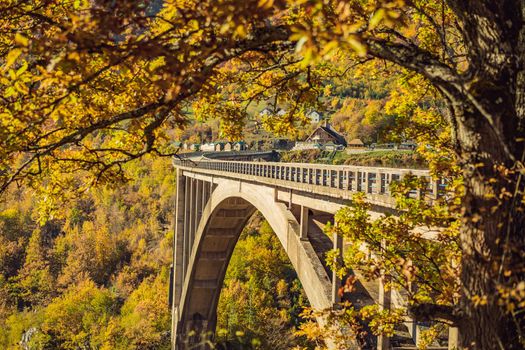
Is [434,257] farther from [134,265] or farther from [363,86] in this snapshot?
[363,86]

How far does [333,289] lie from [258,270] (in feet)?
167

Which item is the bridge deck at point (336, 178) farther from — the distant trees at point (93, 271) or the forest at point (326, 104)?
the distant trees at point (93, 271)

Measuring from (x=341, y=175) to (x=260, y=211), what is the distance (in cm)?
952

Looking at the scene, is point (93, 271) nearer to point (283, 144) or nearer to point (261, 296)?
point (261, 296)

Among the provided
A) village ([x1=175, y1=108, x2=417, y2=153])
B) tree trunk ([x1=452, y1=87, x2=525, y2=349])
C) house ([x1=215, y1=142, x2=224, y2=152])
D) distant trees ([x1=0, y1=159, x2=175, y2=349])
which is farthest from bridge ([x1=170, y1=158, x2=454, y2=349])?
house ([x1=215, y1=142, x2=224, y2=152])

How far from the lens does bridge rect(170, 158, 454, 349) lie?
39.2ft

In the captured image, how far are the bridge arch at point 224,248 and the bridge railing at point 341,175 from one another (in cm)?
87

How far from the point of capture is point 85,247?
7138 cm

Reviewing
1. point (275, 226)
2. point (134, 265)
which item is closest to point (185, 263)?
point (275, 226)

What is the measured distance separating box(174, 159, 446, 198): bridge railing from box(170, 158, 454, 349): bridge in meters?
0.03

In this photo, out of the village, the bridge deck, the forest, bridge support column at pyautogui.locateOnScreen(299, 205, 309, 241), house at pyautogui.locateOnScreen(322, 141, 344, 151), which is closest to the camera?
the forest

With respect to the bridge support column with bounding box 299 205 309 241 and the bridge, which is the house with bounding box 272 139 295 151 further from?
the bridge support column with bounding box 299 205 309 241

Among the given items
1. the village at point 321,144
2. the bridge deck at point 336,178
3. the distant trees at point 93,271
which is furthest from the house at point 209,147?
the bridge deck at point 336,178

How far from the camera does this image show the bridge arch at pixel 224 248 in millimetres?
13963
